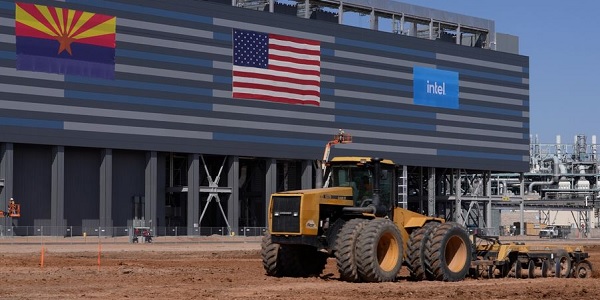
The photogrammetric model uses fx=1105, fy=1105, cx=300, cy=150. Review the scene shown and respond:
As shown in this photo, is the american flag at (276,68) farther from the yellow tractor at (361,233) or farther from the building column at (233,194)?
the yellow tractor at (361,233)

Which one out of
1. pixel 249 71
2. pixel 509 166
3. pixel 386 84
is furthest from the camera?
pixel 509 166

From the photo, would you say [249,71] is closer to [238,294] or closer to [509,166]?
[509,166]

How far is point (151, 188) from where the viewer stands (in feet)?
339

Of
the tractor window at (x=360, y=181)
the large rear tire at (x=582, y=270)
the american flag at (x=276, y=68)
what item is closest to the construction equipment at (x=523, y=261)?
the large rear tire at (x=582, y=270)

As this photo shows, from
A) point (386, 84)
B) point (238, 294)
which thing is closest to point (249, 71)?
point (386, 84)

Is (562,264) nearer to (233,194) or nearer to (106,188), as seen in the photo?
(106,188)

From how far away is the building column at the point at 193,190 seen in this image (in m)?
106

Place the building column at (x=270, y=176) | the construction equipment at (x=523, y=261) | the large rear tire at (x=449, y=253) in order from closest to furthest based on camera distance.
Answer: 1. the large rear tire at (x=449, y=253)
2. the construction equipment at (x=523, y=261)
3. the building column at (x=270, y=176)

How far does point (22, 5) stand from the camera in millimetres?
94750

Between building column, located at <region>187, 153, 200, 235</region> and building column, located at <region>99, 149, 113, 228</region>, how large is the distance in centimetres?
908

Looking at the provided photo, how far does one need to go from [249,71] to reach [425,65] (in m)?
26.7

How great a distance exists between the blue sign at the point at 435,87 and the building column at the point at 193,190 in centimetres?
3148

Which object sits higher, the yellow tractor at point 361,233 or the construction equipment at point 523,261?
the yellow tractor at point 361,233

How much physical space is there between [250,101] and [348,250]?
79.8 metres
